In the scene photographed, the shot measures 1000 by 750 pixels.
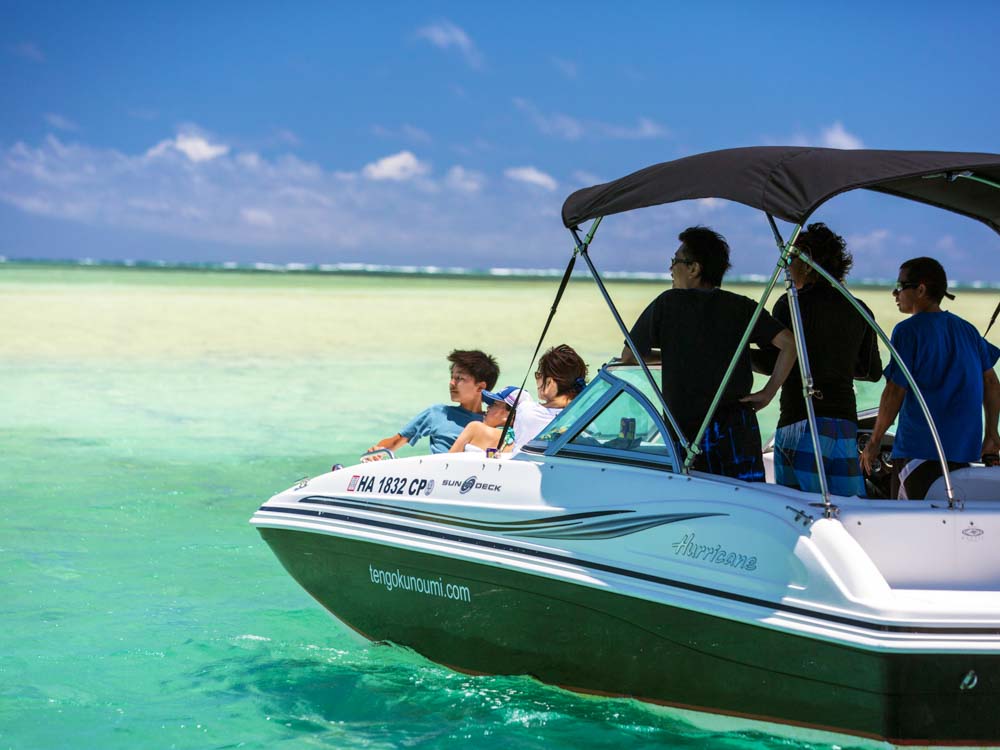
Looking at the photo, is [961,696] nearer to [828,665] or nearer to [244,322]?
[828,665]

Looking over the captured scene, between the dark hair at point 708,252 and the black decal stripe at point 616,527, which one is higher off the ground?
the dark hair at point 708,252

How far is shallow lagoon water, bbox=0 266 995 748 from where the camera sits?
184 inches

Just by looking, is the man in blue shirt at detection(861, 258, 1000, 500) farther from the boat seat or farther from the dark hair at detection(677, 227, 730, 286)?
the dark hair at detection(677, 227, 730, 286)

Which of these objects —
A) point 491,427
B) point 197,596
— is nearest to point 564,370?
point 491,427

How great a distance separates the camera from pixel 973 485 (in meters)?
4.60

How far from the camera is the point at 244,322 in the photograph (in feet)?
97.6

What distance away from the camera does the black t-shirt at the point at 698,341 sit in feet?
14.7

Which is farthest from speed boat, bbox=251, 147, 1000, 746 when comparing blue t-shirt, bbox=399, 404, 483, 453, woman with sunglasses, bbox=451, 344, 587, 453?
blue t-shirt, bbox=399, 404, 483, 453

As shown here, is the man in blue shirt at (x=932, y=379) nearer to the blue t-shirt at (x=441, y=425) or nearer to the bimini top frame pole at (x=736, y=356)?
the bimini top frame pole at (x=736, y=356)

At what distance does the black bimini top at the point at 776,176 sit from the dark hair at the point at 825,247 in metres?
0.51

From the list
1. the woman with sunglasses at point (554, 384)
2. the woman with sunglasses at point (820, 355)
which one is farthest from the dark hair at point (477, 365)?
the woman with sunglasses at point (820, 355)

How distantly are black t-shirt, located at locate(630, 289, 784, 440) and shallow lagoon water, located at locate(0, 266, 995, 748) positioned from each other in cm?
118

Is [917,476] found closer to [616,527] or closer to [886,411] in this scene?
[886,411]

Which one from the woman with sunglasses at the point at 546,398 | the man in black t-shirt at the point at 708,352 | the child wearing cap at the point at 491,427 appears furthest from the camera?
the child wearing cap at the point at 491,427
